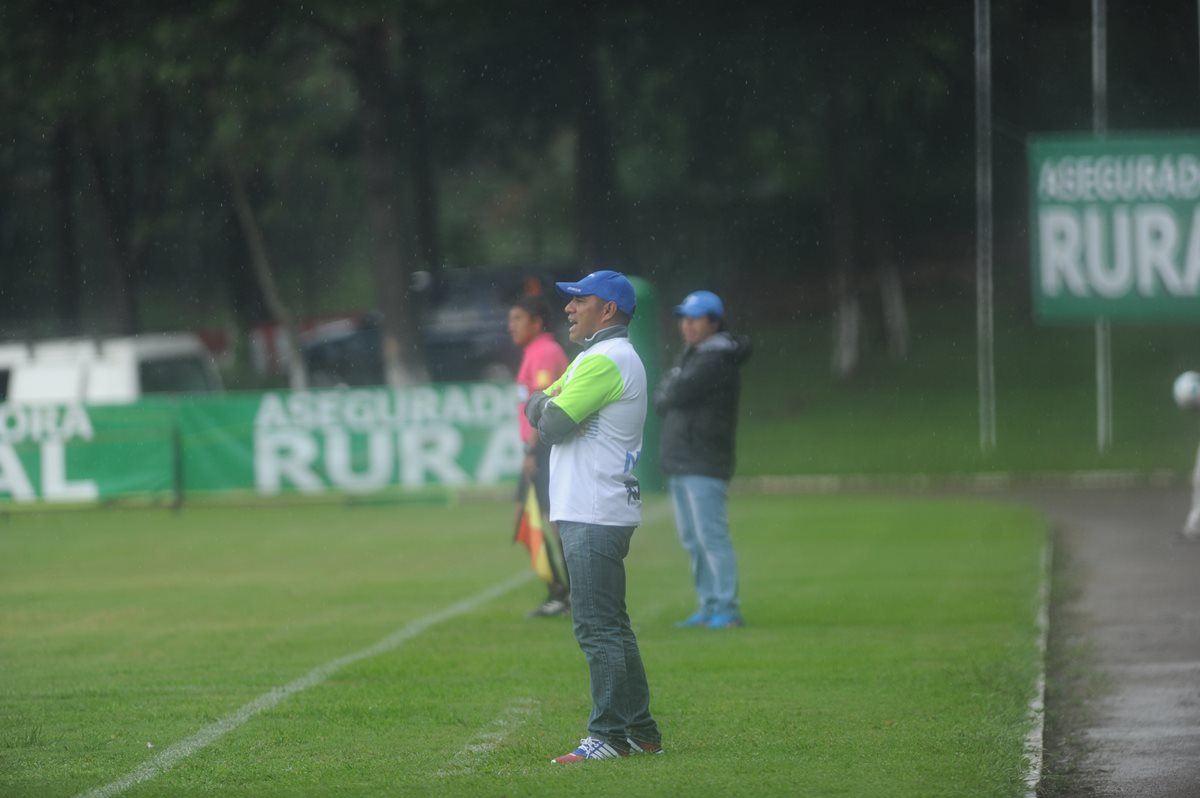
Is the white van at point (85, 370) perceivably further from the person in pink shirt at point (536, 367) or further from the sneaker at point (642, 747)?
the sneaker at point (642, 747)

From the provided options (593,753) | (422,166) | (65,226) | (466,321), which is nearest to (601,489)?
(593,753)

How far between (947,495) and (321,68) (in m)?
24.9

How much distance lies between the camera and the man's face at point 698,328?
11711mm

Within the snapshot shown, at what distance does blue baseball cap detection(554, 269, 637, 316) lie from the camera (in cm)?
759

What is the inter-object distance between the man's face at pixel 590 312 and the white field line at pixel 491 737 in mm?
1675

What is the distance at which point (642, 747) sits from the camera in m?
7.70

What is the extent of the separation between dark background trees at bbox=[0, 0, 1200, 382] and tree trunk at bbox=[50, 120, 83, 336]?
0.34 ft

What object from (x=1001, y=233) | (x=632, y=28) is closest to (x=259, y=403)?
(x=632, y=28)

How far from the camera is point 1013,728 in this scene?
8.40m

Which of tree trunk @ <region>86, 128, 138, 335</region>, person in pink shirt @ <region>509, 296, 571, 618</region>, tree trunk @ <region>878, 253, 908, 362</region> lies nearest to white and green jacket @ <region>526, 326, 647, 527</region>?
person in pink shirt @ <region>509, 296, 571, 618</region>

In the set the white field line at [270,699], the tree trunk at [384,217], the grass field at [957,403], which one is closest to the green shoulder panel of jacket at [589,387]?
the white field line at [270,699]

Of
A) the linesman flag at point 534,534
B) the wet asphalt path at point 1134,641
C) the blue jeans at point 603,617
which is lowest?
the wet asphalt path at point 1134,641

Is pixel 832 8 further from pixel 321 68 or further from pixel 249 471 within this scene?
pixel 249 471

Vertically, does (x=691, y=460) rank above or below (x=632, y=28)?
below
